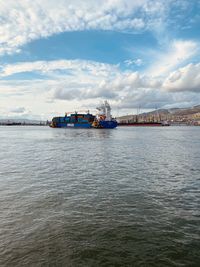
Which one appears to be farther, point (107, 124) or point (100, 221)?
point (107, 124)

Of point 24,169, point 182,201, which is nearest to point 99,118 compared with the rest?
point 24,169

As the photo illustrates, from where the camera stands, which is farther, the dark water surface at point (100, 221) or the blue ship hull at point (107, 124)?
the blue ship hull at point (107, 124)

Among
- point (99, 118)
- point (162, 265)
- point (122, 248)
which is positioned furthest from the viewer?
point (99, 118)

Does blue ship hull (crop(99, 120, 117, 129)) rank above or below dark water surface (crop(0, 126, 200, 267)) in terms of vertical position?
above

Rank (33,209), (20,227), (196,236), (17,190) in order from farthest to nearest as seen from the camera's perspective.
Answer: (17,190)
(33,209)
(20,227)
(196,236)

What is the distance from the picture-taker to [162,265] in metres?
9.42

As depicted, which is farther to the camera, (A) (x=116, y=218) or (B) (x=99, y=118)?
(B) (x=99, y=118)

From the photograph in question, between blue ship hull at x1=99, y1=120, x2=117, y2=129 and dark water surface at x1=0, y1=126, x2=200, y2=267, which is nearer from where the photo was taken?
dark water surface at x1=0, y1=126, x2=200, y2=267

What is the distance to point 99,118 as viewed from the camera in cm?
19312

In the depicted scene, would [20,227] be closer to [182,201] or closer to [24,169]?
[182,201]

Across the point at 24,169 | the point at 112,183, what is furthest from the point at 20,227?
the point at 24,169

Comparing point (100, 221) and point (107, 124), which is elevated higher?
point (107, 124)

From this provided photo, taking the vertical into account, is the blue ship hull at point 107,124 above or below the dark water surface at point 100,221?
above

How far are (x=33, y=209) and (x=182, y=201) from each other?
10361 mm
